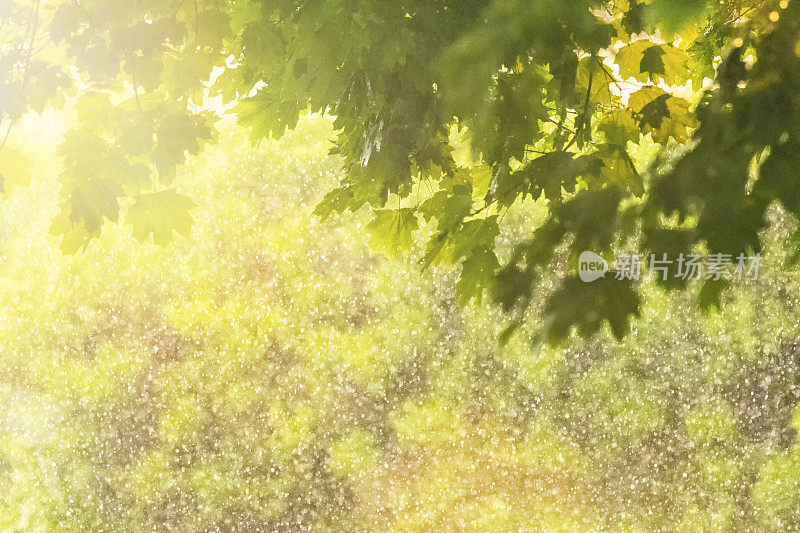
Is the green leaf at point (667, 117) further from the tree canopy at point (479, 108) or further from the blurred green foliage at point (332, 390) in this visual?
the blurred green foliage at point (332, 390)

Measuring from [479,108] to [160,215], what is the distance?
96 cm

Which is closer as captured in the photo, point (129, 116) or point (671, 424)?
point (129, 116)

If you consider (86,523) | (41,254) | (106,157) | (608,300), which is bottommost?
(86,523)

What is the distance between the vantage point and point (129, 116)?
6.65ft

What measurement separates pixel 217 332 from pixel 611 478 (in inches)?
262

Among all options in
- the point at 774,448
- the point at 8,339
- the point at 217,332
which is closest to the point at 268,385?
the point at 217,332

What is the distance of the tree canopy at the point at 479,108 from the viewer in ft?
5.48

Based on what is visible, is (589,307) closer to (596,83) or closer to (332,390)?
(596,83)

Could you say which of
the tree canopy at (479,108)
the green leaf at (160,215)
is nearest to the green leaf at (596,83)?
the tree canopy at (479,108)

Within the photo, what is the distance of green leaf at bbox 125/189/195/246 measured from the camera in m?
2.02

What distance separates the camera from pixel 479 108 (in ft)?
5.26

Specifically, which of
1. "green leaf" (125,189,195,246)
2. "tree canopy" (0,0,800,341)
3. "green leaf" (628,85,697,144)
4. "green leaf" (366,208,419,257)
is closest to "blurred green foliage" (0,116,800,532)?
"green leaf" (366,208,419,257)

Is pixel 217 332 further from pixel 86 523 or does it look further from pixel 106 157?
pixel 106 157

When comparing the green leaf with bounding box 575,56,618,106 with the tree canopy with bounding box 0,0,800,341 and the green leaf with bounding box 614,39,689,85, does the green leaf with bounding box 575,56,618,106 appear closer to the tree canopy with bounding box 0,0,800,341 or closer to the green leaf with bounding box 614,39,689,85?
the tree canopy with bounding box 0,0,800,341
